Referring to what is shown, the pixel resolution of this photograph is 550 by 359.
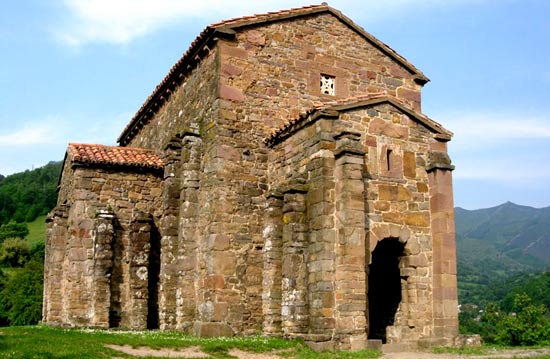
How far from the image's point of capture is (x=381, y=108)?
16.9m

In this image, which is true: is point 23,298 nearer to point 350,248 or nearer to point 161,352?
point 161,352

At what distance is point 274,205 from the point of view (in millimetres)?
16594

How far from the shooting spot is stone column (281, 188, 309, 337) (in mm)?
15351

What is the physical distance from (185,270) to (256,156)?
165 inches

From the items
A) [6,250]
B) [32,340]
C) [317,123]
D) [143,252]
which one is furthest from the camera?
[6,250]

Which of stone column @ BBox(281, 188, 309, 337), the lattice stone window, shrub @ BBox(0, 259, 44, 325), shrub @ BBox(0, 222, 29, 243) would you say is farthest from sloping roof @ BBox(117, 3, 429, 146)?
shrub @ BBox(0, 222, 29, 243)

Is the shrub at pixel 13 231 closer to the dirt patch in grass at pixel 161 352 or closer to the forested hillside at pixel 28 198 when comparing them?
the forested hillside at pixel 28 198

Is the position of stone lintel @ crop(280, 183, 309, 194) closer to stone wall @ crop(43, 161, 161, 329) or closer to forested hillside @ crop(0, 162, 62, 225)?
stone wall @ crop(43, 161, 161, 329)

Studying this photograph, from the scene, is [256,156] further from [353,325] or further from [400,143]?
[353,325]

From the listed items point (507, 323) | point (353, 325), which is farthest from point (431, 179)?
point (507, 323)

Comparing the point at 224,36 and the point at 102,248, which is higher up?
the point at 224,36

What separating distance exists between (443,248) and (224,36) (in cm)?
942

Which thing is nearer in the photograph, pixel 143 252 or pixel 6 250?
pixel 143 252

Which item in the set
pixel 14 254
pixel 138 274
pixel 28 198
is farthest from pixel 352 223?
pixel 28 198
